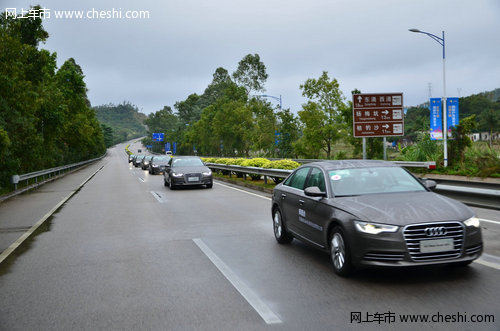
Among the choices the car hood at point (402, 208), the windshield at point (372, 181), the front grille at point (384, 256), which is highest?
the windshield at point (372, 181)

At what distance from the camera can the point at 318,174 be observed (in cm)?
691

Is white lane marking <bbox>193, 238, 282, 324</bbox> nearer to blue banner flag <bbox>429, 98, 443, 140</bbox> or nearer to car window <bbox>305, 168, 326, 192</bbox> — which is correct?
car window <bbox>305, 168, 326, 192</bbox>

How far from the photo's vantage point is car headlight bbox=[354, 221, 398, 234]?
5102 millimetres

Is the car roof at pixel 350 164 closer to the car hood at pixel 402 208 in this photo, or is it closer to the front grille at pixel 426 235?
the car hood at pixel 402 208

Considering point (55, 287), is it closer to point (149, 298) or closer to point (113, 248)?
point (149, 298)

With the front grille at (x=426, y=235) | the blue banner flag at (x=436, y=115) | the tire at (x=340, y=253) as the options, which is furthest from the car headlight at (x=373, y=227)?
the blue banner flag at (x=436, y=115)

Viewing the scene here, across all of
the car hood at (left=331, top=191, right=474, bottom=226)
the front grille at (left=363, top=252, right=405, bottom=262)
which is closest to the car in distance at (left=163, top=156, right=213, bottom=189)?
the car hood at (left=331, top=191, right=474, bottom=226)

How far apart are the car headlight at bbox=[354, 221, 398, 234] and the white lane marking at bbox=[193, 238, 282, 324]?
1.39 meters

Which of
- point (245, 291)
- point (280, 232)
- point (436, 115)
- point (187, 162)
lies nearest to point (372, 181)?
point (280, 232)

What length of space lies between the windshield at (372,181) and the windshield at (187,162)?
1535cm

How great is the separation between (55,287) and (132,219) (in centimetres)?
573

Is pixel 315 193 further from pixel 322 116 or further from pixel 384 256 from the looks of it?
pixel 322 116

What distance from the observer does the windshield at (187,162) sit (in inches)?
847

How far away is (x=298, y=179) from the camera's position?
7.56 meters
